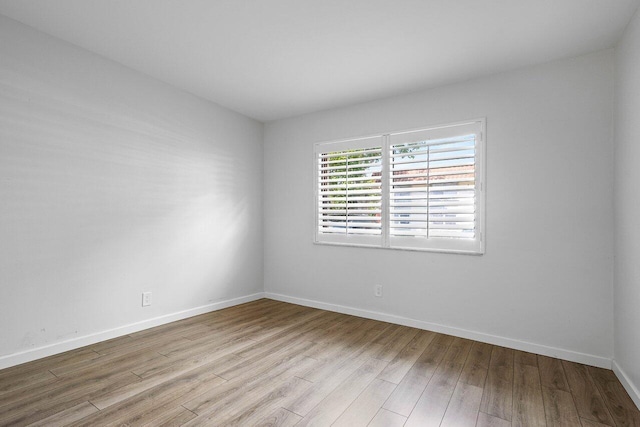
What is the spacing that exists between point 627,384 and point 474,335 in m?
1.05

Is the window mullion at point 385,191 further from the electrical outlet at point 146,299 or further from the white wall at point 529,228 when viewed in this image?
the electrical outlet at point 146,299

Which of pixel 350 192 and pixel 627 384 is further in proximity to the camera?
pixel 350 192

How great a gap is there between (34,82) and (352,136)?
9.46 feet

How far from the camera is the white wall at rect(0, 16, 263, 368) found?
2.36 m

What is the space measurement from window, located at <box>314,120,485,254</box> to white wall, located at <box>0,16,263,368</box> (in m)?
1.34

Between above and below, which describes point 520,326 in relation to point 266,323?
above

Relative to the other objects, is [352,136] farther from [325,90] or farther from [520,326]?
[520,326]

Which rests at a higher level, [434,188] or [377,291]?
[434,188]

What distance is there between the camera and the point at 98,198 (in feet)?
9.16

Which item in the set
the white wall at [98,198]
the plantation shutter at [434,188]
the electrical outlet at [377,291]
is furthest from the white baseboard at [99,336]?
the plantation shutter at [434,188]

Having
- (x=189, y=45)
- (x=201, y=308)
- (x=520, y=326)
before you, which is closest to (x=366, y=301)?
(x=520, y=326)

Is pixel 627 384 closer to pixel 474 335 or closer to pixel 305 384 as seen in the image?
pixel 474 335

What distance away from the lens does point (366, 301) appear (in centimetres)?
366

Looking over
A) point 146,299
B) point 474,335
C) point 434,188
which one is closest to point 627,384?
point 474,335
